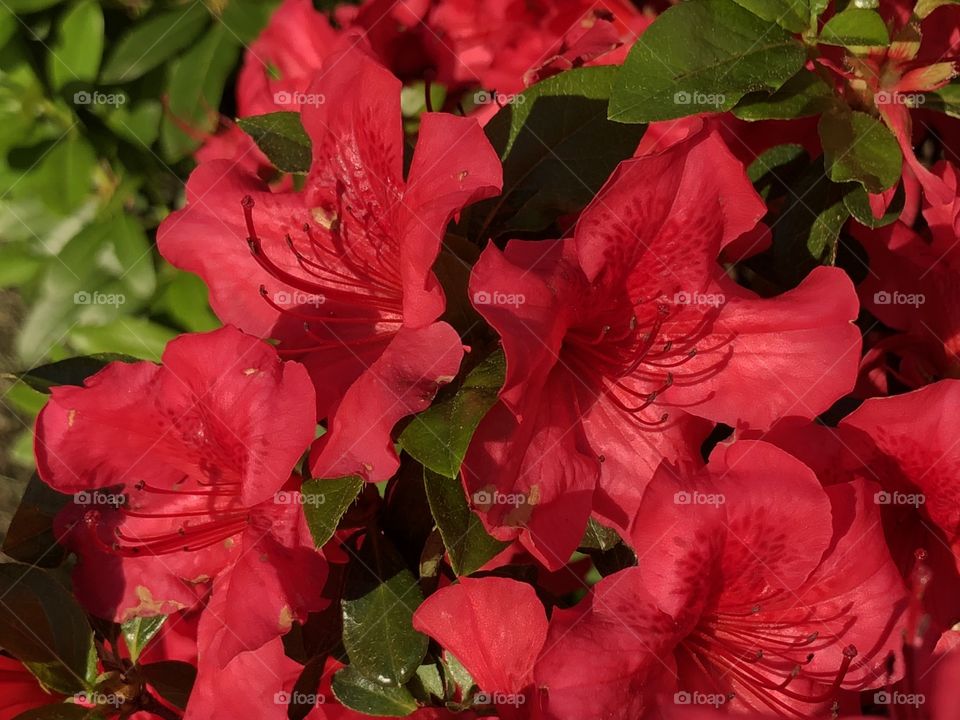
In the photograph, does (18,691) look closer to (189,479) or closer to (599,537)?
(189,479)

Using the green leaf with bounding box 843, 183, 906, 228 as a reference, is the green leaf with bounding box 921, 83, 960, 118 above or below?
above

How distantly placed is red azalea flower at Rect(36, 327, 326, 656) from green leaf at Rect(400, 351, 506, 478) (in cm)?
9

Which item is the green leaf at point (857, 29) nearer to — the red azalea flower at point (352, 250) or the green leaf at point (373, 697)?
the red azalea flower at point (352, 250)

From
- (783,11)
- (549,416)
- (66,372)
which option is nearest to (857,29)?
(783,11)

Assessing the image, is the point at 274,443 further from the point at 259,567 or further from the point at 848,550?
the point at 848,550

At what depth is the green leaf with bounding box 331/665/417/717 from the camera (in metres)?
0.93

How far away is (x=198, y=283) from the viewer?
5.49 feet

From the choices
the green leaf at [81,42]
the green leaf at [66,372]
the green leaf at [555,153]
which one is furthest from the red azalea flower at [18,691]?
the green leaf at [81,42]

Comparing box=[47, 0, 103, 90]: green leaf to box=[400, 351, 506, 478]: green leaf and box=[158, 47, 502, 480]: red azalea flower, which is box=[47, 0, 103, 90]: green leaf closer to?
box=[158, 47, 502, 480]: red azalea flower

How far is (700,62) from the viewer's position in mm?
890

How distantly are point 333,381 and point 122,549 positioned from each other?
0.91ft

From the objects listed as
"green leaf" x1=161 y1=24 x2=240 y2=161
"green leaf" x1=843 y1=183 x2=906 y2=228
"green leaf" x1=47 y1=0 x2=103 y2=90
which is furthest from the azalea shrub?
"green leaf" x1=47 y1=0 x2=103 y2=90

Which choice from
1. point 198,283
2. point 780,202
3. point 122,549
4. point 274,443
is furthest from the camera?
point 198,283

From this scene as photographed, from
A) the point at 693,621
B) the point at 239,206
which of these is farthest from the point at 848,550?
the point at 239,206
